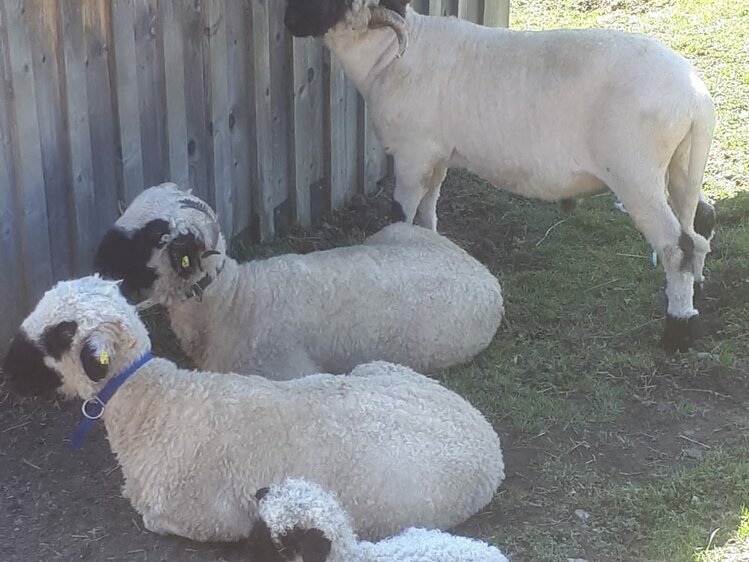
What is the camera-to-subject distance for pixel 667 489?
5059 millimetres

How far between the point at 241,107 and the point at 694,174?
3035 millimetres

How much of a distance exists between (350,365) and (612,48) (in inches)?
97.2

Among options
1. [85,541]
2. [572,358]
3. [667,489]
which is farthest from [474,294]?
[85,541]

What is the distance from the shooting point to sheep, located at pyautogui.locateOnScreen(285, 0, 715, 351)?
20.2 feet

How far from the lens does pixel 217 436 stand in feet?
14.6

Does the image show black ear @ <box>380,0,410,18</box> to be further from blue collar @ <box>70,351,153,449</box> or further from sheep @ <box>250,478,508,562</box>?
sheep @ <box>250,478,508,562</box>

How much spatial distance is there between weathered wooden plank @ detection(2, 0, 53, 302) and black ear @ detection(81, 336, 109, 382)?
5.58 ft

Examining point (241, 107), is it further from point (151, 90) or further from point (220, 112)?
point (151, 90)

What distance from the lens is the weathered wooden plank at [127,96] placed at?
6.02 m

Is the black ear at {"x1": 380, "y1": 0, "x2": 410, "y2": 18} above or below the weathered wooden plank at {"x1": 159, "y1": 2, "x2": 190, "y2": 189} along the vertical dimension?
above

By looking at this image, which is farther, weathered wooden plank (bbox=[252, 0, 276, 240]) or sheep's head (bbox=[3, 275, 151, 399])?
weathered wooden plank (bbox=[252, 0, 276, 240])

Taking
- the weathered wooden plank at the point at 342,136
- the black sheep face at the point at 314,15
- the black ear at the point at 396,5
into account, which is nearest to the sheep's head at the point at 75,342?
the black sheep face at the point at 314,15

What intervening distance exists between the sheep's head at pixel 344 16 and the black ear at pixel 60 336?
10.4 feet

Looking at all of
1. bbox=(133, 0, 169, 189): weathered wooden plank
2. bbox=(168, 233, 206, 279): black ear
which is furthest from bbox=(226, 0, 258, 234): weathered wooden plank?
bbox=(168, 233, 206, 279): black ear
